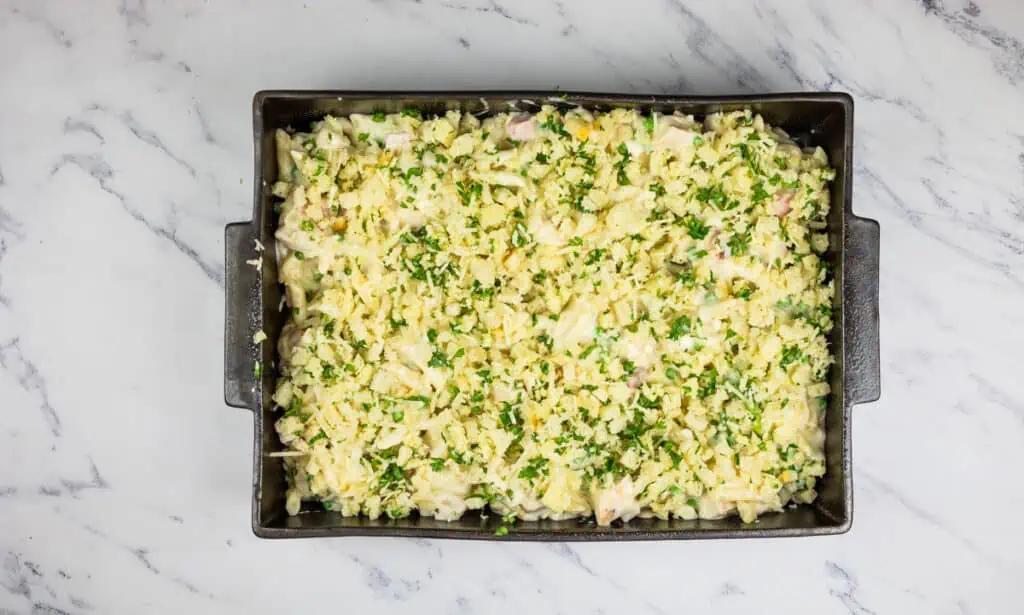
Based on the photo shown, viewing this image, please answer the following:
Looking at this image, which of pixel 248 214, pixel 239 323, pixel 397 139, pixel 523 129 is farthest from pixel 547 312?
pixel 248 214

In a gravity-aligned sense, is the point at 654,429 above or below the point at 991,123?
below

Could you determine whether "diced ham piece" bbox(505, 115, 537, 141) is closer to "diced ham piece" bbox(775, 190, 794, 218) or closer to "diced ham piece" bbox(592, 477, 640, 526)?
"diced ham piece" bbox(775, 190, 794, 218)

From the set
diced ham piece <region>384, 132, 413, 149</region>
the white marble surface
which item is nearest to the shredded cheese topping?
diced ham piece <region>384, 132, 413, 149</region>

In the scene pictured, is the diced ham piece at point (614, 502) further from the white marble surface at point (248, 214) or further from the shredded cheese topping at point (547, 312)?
the white marble surface at point (248, 214)

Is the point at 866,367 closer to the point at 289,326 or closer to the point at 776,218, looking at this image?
the point at 776,218

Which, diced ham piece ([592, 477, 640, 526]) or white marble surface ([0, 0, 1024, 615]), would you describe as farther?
white marble surface ([0, 0, 1024, 615])

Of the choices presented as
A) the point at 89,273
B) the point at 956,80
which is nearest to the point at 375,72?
the point at 89,273

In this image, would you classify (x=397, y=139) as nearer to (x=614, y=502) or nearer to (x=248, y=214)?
(x=248, y=214)

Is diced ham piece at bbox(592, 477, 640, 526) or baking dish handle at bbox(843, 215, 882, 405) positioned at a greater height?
baking dish handle at bbox(843, 215, 882, 405)

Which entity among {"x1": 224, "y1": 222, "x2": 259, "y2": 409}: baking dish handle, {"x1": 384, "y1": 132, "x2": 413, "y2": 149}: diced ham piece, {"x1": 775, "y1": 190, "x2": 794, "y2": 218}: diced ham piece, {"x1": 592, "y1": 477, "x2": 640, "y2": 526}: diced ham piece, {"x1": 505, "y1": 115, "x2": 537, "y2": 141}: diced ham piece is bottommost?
{"x1": 592, "y1": 477, "x2": 640, "y2": 526}: diced ham piece
